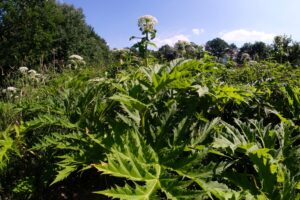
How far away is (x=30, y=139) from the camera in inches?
113

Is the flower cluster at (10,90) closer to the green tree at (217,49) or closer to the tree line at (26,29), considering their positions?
the green tree at (217,49)

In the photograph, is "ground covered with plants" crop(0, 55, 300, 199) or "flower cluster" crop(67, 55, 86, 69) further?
"flower cluster" crop(67, 55, 86, 69)

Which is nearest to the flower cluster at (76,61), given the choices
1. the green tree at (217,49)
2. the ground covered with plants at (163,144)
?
the green tree at (217,49)

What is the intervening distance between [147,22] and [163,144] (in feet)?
8.20

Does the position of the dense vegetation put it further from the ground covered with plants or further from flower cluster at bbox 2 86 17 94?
flower cluster at bbox 2 86 17 94

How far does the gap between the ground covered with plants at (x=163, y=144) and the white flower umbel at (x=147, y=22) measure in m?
1.29

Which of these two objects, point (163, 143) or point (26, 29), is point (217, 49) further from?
point (26, 29)

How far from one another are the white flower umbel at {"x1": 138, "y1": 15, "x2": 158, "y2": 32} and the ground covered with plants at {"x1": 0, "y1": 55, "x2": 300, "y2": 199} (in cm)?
129

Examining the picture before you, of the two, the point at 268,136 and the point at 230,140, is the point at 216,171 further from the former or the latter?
the point at 268,136

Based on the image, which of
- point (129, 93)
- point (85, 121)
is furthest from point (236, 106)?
point (85, 121)

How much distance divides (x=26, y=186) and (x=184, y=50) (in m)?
3.59

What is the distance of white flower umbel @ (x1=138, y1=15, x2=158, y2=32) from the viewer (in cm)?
409

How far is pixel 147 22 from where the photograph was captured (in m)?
4.22

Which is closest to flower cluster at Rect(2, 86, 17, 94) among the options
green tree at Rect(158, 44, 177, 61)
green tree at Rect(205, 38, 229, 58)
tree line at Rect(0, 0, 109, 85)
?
green tree at Rect(158, 44, 177, 61)
